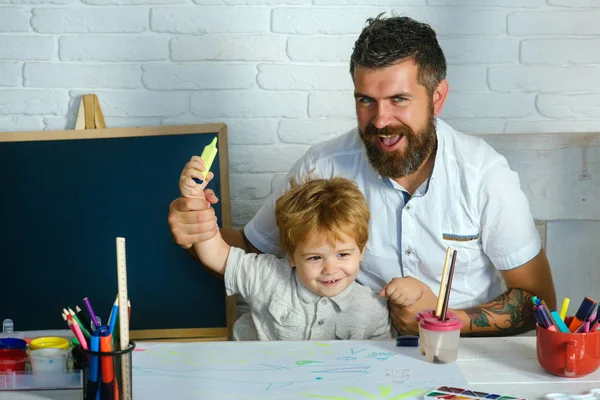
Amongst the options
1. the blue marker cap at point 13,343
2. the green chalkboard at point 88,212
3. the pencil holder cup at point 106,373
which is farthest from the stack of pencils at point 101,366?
the green chalkboard at point 88,212

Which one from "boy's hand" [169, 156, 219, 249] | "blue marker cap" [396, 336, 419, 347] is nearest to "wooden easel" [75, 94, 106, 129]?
"boy's hand" [169, 156, 219, 249]

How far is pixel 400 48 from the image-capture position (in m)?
1.91

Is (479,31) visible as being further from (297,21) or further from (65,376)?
(65,376)

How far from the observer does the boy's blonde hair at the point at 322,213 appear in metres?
1.74

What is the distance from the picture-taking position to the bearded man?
6.27 feet

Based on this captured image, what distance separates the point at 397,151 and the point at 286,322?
49 cm

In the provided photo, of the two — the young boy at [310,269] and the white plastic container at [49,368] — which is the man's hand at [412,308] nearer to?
the young boy at [310,269]

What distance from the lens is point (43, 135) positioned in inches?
92.6

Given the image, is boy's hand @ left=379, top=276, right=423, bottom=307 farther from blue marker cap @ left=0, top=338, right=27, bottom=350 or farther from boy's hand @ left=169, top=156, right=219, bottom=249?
blue marker cap @ left=0, top=338, right=27, bottom=350

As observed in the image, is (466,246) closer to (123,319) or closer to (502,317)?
(502,317)

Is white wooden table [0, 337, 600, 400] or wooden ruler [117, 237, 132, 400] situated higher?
wooden ruler [117, 237, 132, 400]

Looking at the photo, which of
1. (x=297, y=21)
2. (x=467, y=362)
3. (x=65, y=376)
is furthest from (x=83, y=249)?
(x=467, y=362)

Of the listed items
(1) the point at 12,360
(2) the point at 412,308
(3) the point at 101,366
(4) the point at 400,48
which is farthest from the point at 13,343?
(4) the point at 400,48

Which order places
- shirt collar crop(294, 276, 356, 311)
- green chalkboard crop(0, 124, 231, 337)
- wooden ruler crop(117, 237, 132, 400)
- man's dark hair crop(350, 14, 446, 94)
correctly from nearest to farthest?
wooden ruler crop(117, 237, 132, 400) → shirt collar crop(294, 276, 356, 311) → man's dark hair crop(350, 14, 446, 94) → green chalkboard crop(0, 124, 231, 337)
